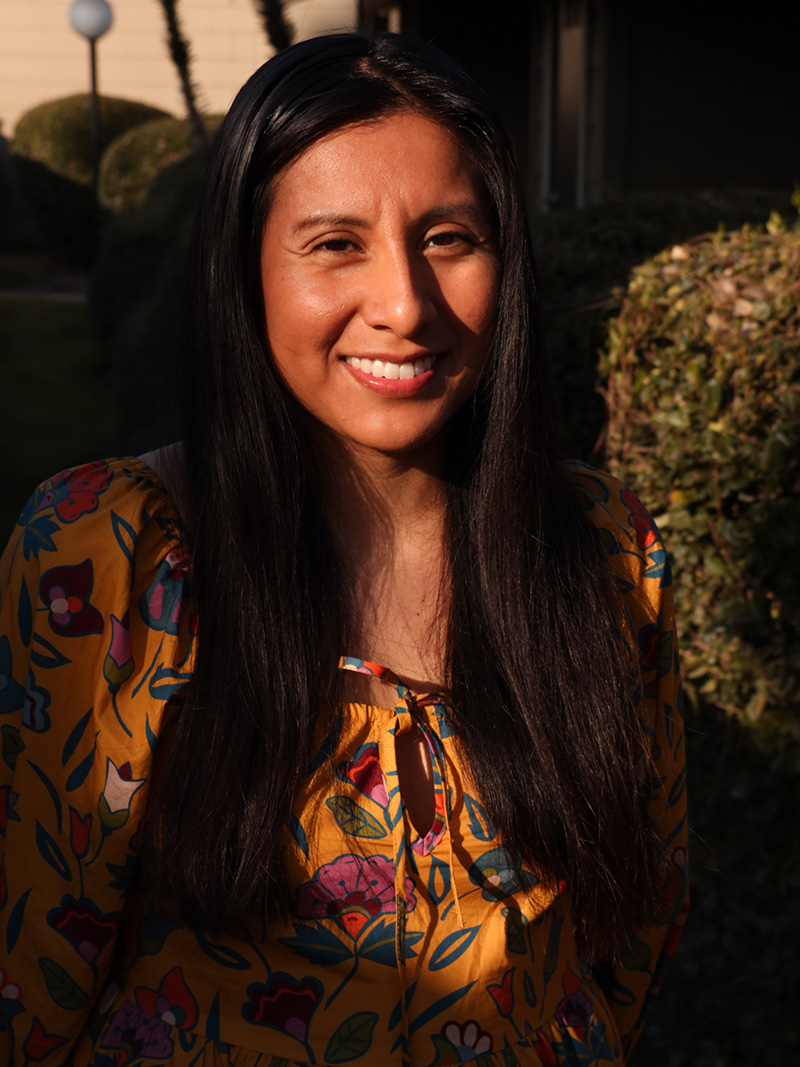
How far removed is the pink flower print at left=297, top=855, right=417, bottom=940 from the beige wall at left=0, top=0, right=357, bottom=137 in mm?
16009

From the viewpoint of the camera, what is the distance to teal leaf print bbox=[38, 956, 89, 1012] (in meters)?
1.59

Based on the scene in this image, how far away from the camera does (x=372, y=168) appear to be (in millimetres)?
1566

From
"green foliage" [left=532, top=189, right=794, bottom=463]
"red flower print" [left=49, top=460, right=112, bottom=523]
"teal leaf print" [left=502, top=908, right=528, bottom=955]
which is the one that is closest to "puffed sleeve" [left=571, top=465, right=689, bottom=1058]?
"teal leaf print" [left=502, top=908, right=528, bottom=955]

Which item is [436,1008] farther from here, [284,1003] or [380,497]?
[380,497]

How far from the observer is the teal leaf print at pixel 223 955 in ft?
5.21

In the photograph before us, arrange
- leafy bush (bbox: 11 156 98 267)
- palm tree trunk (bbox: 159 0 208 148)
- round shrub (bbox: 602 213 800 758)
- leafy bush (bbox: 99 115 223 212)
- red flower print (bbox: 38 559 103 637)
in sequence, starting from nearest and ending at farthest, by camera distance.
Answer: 1. red flower print (bbox: 38 559 103 637)
2. round shrub (bbox: 602 213 800 758)
3. palm tree trunk (bbox: 159 0 208 148)
4. leafy bush (bbox: 99 115 223 212)
5. leafy bush (bbox: 11 156 98 267)

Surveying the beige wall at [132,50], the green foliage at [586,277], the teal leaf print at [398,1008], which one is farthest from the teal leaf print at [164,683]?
the beige wall at [132,50]

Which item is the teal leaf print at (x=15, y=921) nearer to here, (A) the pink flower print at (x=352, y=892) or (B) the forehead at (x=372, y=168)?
(A) the pink flower print at (x=352, y=892)

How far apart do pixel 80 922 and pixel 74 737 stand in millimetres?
261

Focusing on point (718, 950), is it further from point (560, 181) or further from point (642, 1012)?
point (560, 181)

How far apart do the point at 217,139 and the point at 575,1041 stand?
4.77 ft

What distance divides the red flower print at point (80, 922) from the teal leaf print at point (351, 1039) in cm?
36

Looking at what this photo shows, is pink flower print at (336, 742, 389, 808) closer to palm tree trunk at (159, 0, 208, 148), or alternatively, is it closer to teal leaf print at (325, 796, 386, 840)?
teal leaf print at (325, 796, 386, 840)

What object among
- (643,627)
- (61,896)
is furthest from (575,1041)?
(61,896)
